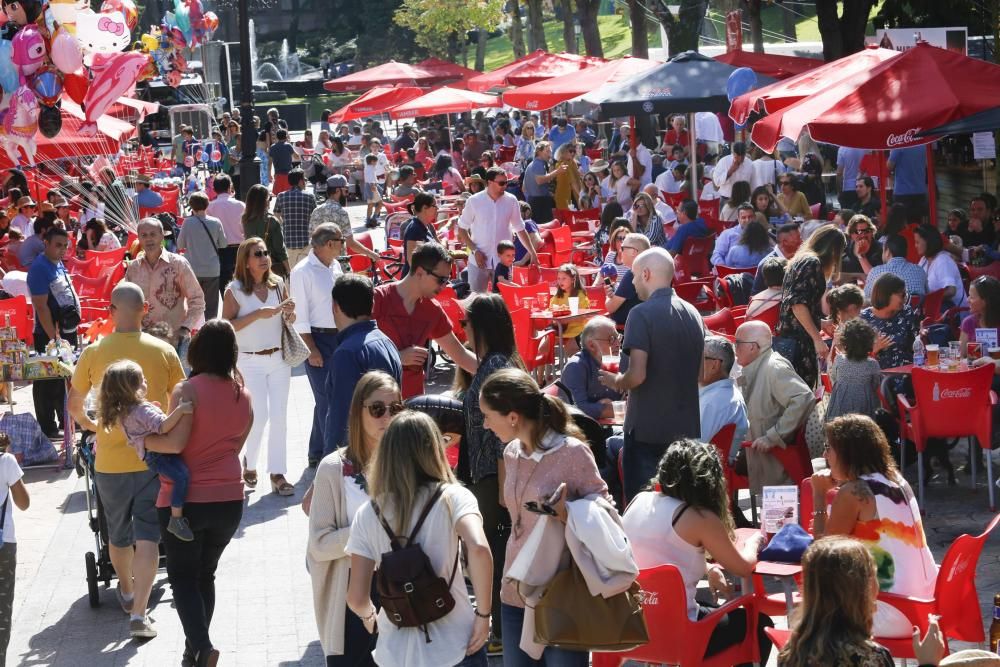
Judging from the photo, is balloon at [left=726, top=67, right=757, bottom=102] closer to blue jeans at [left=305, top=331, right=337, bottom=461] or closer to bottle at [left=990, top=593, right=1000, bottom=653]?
blue jeans at [left=305, top=331, right=337, bottom=461]

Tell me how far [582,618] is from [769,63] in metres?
17.0

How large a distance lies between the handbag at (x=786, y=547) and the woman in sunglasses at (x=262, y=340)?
473 cm

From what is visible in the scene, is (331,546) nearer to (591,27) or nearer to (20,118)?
(20,118)

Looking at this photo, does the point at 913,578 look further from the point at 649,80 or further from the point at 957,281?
the point at 649,80

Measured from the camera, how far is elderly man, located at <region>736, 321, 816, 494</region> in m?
7.81

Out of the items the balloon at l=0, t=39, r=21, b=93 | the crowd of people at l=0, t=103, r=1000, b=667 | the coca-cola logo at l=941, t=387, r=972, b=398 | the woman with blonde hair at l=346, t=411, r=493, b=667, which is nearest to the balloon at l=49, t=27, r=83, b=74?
the balloon at l=0, t=39, r=21, b=93

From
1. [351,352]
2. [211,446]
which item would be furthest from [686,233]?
[211,446]

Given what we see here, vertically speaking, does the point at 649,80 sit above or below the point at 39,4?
below

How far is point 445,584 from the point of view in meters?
4.38

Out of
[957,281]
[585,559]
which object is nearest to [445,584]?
[585,559]

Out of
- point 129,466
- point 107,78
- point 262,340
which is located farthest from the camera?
point 107,78

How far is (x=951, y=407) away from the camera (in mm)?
8375

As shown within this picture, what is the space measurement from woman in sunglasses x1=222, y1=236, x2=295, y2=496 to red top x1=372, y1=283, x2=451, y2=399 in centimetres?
164

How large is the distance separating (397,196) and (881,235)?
12.3 metres
